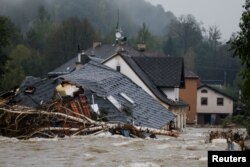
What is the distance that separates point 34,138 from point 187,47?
4146 inches

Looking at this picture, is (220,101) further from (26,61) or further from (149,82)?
(26,61)

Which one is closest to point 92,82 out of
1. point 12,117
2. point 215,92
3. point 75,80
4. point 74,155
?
point 75,80

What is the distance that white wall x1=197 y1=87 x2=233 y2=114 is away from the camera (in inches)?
2825

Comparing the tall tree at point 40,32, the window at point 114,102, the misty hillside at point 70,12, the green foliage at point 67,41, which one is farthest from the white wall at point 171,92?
the misty hillside at point 70,12

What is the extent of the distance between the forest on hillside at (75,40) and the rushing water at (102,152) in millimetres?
17708

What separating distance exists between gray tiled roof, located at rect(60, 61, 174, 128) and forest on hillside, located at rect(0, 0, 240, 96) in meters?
7.84

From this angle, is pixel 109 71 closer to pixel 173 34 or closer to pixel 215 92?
pixel 215 92

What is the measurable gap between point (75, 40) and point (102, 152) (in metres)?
71.8

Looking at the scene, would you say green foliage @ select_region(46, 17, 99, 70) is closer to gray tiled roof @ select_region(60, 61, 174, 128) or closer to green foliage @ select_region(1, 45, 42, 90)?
green foliage @ select_region(1, 45, 42, 90)

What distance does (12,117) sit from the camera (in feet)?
84.5

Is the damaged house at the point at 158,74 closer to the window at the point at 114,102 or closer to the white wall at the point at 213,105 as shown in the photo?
the window at the point at 114,102

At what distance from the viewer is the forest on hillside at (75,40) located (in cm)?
8769

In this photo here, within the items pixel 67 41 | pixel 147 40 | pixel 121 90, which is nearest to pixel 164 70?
pixel 121 90

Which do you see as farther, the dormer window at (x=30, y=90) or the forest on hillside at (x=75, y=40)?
the forest on hillside at (x=75, y=40)
